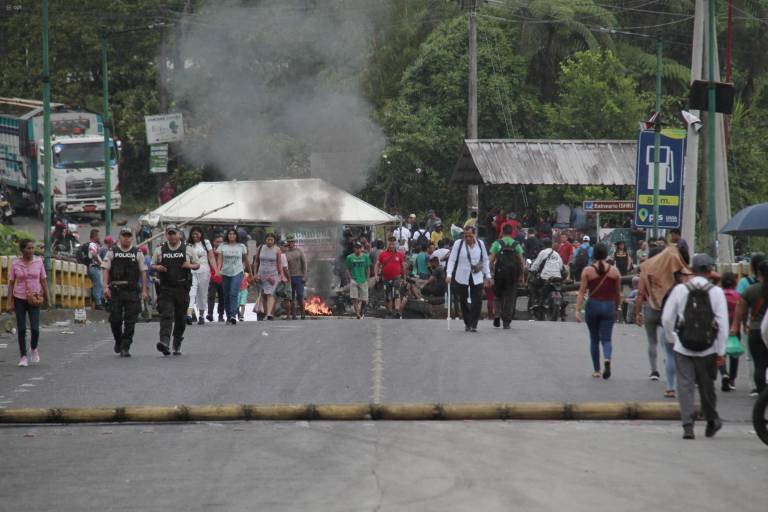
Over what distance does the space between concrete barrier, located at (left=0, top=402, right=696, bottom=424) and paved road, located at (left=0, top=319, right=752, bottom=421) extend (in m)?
0.82

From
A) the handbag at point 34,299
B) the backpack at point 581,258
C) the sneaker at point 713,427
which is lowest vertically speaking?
the sneaker at point 713,427

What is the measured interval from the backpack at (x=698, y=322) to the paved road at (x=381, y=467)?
87cm

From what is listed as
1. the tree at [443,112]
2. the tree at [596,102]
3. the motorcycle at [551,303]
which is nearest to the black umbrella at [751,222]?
the motorcycle at [551,303]

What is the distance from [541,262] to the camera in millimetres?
26484

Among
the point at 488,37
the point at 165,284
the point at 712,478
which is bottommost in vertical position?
the point at 712,478

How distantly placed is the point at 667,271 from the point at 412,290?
49.1ft

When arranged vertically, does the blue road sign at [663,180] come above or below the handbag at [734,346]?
above

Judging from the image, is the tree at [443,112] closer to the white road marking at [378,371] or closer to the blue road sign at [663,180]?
the blue road sign at [663,180]

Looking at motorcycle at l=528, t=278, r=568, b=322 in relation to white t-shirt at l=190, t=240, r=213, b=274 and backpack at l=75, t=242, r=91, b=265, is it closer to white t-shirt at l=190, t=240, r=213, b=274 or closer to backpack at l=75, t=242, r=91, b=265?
white t-shirt at l=190, t=240, r=213, b=274

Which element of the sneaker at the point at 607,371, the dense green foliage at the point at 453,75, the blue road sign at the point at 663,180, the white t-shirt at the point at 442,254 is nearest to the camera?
the sneaker at the point at 607,371

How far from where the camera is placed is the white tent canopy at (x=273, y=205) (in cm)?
3319

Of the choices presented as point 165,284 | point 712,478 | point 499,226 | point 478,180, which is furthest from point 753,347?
point 478,180

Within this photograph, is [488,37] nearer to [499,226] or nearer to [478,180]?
[478,180]

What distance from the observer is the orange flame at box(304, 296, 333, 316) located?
29.3 meters
